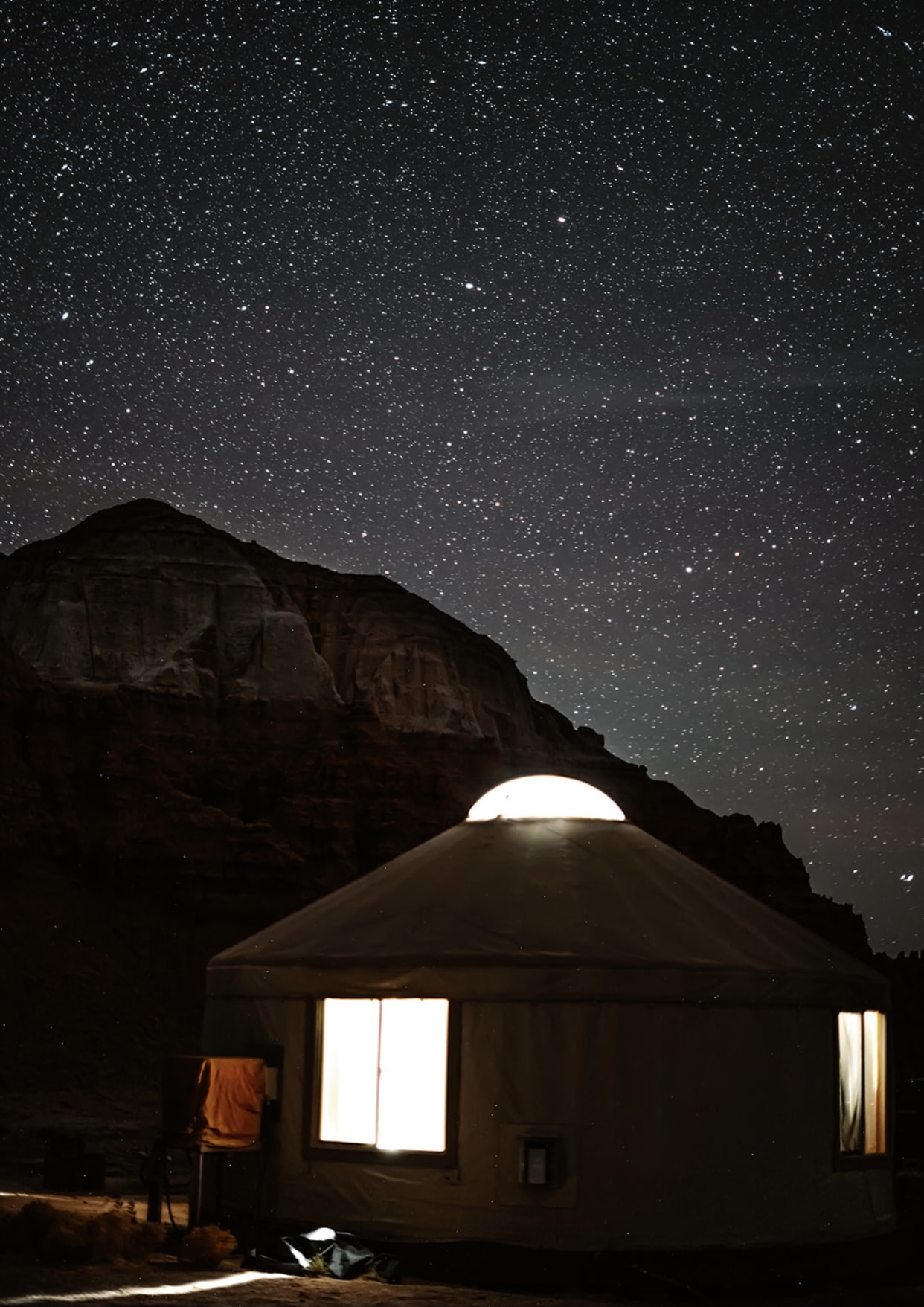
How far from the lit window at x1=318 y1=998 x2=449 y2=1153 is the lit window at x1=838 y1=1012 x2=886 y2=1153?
2.28 metres

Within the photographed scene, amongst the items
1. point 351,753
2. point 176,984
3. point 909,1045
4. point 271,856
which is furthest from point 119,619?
point 909,1045

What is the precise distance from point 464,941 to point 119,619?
168ft

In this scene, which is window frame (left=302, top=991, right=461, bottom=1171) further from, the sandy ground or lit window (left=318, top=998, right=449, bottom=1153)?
the sandy ground

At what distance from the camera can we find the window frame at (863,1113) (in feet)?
29.9

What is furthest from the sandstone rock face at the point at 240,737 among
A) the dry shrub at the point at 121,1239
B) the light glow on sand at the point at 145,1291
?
the light glow on sand at the point at 145,1291

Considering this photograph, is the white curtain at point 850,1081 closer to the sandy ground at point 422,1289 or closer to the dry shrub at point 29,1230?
the sandy ground at point 422,1289

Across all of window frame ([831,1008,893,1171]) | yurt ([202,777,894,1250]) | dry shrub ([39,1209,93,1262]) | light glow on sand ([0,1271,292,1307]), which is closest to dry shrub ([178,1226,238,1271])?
light glow on sand ([0,1271,292,1307])

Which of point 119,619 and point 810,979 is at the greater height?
point 119,619

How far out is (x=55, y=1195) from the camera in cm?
1213

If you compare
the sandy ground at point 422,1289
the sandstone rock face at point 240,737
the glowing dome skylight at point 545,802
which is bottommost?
the sandy ground at point 422,1289

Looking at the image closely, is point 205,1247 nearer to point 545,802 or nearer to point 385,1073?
point 385,1073

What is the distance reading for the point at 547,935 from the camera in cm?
891

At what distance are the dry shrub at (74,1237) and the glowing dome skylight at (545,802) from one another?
3210 mm

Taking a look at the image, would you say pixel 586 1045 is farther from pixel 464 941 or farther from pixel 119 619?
pixel 119 619
